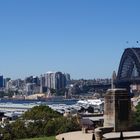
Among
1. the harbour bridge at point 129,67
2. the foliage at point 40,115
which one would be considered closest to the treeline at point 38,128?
the foliage at point 40,115

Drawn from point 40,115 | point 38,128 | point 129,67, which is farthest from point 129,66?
point 38,128

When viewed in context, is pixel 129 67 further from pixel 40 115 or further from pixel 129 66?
pixel 40 115

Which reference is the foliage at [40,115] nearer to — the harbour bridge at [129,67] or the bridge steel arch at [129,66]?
the harbour bridge at [129,67]

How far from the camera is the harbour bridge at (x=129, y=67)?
178 metres

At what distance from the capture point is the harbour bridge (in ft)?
585

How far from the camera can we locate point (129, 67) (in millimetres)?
188625

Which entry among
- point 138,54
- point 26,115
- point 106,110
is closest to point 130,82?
point 138,54

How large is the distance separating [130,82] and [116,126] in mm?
155377

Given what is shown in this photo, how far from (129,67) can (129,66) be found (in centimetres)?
37

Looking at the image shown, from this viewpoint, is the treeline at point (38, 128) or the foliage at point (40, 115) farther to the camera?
the foliage at point (40, 115)

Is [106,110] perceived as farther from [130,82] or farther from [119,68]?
[119,68]

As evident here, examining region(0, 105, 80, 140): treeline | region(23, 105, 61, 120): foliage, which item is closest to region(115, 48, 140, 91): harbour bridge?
region(23, 105, 61, 120): foliage

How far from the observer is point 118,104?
75.9ft

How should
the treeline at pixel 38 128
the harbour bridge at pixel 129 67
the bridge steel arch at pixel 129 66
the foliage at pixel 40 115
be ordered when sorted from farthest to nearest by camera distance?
1. the bridge steel arch at pixel 129 66
2. the harbour bridge at pixel 129 67
3. the foliage at pixel 40 115
4. the treeline at pixel 38 128
